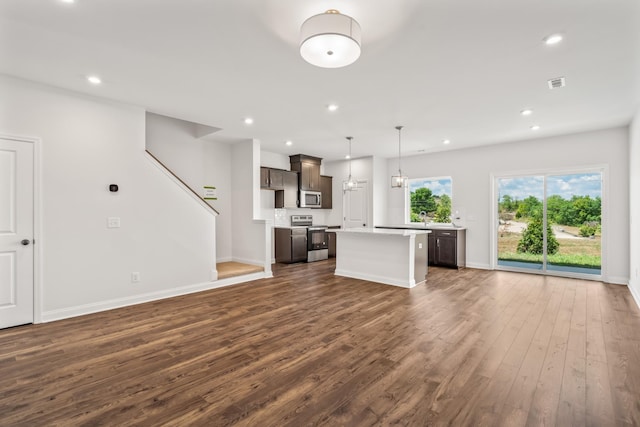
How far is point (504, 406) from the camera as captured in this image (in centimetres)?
198

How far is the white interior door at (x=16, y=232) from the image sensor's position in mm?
3318

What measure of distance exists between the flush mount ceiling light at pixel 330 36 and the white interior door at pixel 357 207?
585 centimetres

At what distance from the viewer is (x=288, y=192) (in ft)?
24.9

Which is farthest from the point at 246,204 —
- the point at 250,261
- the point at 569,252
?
the point at 569,252

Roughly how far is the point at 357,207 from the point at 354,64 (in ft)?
18.0

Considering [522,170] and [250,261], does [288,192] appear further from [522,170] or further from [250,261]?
[522,170]

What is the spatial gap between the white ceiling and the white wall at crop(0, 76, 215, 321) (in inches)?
12.9

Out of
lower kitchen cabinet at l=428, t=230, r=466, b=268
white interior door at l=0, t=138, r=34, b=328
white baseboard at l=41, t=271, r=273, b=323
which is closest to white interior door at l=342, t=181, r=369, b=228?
lower kitchen cabinet at l=428, t=230, r=466, b=268

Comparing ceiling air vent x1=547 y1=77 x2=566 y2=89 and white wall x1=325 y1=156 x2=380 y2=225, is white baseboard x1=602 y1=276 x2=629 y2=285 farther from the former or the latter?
white wall x1=325 y1=156 x2=380 y2=225

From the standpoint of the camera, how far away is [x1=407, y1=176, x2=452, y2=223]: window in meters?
7.43

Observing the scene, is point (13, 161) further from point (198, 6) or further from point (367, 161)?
point (367, 161)

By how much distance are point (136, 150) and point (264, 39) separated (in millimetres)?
2674

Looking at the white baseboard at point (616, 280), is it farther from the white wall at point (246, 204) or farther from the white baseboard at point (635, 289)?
the white wall at point (246, 204)

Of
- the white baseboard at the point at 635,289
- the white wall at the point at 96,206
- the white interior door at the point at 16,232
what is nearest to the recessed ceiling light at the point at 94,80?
the white wall at the point at 96,206
